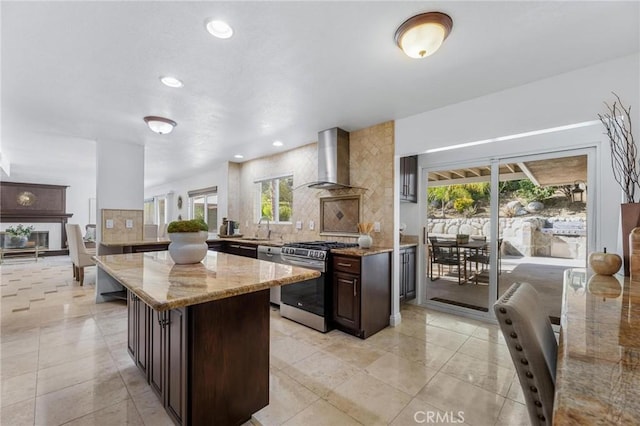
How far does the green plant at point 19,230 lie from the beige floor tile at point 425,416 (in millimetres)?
11093

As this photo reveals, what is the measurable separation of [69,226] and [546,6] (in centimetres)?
716

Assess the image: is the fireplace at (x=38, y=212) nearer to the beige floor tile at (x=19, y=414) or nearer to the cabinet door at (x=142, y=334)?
the beige floor tile at (x=19, y=414)

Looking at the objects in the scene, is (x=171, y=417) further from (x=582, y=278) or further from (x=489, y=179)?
(x=489, y=179)

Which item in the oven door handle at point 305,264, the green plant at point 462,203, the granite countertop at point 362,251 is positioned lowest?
the oven door handle at point 305,264

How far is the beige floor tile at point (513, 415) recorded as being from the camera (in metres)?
1.68

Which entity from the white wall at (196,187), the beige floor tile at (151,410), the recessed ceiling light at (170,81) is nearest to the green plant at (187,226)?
the beige floor tile at (151,410)

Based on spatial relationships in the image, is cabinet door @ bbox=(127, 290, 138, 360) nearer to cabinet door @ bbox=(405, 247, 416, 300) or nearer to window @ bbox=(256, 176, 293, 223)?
window @ bbox=(256, 176, 293, 223)

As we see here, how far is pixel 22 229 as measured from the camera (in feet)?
26.2

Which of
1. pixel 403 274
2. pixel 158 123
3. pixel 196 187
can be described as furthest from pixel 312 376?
pixel 196 187

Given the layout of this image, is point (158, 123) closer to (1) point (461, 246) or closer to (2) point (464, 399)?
(2) point (464, 399)

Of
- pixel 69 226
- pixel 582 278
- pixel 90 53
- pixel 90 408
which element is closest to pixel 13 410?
pixel 90 408

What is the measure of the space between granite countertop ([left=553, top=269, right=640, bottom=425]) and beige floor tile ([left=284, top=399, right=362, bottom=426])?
4.58ft

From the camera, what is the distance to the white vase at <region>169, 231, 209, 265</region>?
1.89 metres

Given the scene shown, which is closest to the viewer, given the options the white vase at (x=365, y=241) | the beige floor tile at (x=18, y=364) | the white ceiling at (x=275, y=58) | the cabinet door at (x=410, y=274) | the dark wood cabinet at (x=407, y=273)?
the white ceiling at (x=275, y=58)
